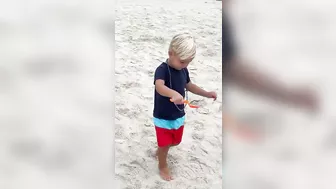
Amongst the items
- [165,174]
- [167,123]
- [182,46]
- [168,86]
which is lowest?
[165,174]

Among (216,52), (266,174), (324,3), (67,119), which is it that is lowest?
(266,174)

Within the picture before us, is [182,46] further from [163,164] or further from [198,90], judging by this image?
[163,164]

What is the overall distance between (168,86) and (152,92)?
2.1 inches

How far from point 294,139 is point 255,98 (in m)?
0.18

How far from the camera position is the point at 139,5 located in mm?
1456

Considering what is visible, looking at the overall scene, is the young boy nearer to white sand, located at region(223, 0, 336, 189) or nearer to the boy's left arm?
the boy's left arm

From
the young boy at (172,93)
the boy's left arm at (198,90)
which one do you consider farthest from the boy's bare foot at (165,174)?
the boy's left arm at (198,90)

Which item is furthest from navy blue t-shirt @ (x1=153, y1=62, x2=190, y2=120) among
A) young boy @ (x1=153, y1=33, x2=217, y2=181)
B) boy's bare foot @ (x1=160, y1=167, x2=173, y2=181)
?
boy's bare foot @ (x1=160, y1=167, x2=173, y2=181)

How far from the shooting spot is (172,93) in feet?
4.71

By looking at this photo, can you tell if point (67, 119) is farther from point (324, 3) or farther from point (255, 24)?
point (324, 3)

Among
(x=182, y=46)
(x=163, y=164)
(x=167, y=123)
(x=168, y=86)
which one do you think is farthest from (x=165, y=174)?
(x=182, y=46)

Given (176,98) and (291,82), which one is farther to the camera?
(291,82)

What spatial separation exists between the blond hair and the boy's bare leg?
0.29 meters

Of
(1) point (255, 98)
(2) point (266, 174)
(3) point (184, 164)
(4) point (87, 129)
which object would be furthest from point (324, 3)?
(4) point (87, 129)
